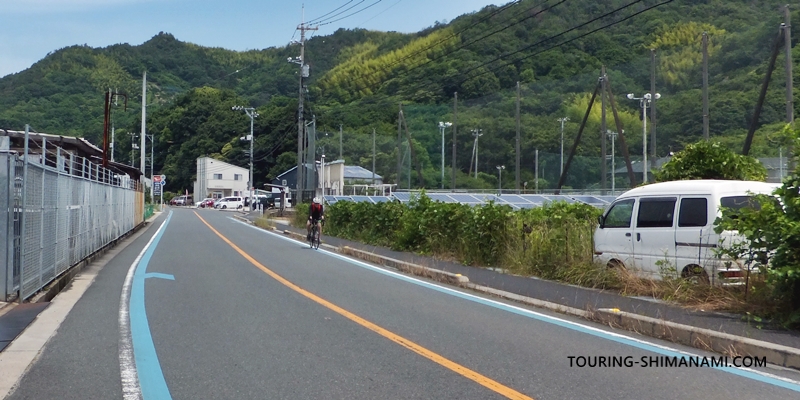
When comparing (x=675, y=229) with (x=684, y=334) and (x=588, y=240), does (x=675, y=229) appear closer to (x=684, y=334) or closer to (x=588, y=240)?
(x=588, y=240)

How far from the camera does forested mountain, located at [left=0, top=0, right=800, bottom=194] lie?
132 feet

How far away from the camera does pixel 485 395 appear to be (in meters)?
5.94

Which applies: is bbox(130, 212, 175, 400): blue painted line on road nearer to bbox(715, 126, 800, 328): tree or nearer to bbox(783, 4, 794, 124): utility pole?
bbox(715, 126, 800, 328): tree

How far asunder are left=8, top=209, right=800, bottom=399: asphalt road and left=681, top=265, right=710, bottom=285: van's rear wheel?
2322 mm

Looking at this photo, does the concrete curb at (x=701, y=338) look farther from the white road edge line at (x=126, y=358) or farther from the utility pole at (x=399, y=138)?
the utility pole at (x=399, y=138)

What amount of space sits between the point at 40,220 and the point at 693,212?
10.8 metres

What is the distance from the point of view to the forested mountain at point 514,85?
4012 cm

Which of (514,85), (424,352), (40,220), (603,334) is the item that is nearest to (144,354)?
(424,352)

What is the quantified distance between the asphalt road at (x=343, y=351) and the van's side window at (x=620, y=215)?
2.92 meters

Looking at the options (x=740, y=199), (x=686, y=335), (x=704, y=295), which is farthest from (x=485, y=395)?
(x=740, y=199)

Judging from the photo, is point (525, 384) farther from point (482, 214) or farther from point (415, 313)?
point (482, 214)

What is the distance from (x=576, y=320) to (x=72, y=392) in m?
6.65

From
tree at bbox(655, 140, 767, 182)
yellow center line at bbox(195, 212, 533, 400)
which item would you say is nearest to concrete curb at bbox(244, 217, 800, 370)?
yellow center line at bbox(195, 212, 533, 400)

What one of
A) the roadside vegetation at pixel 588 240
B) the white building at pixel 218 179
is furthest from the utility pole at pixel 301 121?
the white building at pixel 218 179
